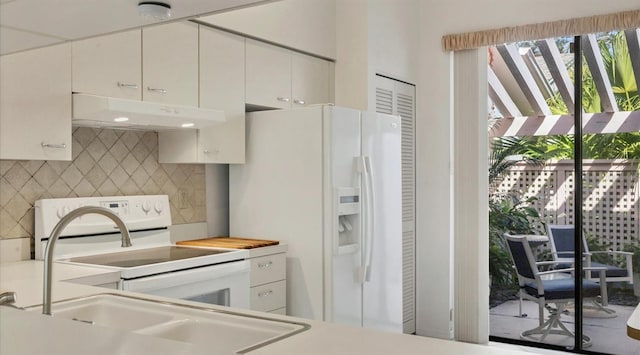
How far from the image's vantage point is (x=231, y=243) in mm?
3389

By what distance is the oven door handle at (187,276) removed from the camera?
2.56 metres

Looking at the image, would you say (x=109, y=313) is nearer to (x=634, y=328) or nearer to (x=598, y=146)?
(x=634, y=328)

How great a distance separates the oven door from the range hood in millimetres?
729

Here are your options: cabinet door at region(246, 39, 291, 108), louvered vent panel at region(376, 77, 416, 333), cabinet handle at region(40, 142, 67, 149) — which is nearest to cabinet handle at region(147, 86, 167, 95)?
cabinet handle at region(40, 142, 67, 149)

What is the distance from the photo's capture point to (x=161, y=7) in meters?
1.35

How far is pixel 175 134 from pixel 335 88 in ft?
4.53

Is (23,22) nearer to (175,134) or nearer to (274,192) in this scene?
(175,134)

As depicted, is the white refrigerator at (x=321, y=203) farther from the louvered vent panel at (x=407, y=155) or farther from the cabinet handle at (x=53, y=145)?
the cabinet handle at (x=53, y=145)

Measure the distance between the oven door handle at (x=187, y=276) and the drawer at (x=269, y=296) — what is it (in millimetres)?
177

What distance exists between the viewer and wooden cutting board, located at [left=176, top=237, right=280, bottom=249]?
10.8ft

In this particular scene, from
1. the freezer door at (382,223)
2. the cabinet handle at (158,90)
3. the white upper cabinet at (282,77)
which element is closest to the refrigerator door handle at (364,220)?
the freezer door at (382,223)

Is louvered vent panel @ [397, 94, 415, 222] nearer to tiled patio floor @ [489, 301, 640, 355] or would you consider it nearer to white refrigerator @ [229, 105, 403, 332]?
white refrigerator @ [229, 105, 403, 332]

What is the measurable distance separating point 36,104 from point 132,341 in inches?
71.4

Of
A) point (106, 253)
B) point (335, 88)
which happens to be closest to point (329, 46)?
point (335, 88)
